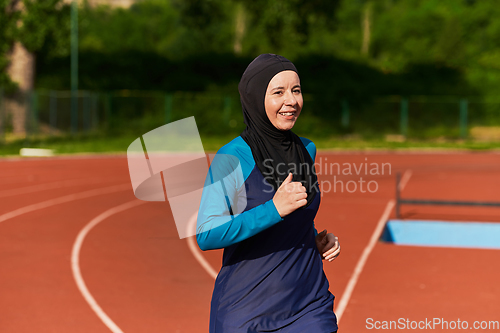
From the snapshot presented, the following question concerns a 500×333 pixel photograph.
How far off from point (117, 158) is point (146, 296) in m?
16.1

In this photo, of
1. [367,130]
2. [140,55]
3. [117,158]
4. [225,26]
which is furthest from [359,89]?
[225,26]

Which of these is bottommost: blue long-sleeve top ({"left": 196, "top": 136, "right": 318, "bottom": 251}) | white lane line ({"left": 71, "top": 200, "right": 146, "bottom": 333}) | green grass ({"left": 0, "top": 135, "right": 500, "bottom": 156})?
white lane line ({"left": 71, "top": 200, "right": 146, "bottom": 333})

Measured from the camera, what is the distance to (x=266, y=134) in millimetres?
2561

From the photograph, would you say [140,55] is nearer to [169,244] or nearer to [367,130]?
[367,130]

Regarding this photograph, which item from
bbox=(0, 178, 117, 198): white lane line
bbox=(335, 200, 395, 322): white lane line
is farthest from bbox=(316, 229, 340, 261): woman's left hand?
bbox=(0, 178, 117, 198): white lane line

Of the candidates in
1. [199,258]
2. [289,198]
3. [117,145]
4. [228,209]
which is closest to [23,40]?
[117,145]

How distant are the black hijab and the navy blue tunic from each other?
0.13ft

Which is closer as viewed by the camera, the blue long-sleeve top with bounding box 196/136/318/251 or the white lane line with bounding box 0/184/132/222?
the blue long-sleeve top with bounding box 196/136/318/251

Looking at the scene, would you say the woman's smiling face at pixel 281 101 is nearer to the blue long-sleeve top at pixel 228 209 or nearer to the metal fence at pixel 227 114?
the blue long-sleeve top at pixel 228 209

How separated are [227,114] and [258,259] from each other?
32062 millimetres

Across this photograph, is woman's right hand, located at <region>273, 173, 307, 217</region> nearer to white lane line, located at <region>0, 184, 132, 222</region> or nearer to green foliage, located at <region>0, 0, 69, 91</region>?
white lane line, located at <region>0, 184, 132, 222</region>

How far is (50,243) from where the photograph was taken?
9.48m

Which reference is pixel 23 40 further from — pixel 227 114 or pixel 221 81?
pixel 221 81

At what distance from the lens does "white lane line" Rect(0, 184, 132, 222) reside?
39.1 ft
